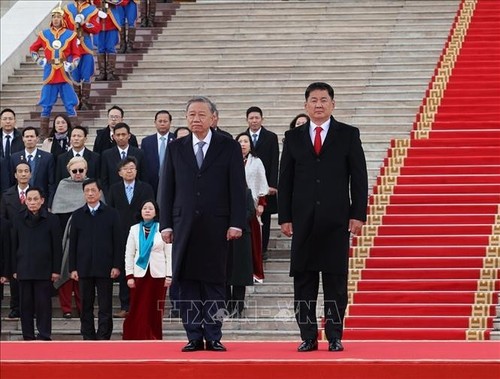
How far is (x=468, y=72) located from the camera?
20547mm

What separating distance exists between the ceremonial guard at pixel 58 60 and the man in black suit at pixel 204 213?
336 inches

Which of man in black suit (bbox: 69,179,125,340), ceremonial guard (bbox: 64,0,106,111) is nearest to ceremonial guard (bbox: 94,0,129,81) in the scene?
ceremonial guard (bbox: 64,0,106,111)

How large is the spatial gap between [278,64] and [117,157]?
6.04 metres

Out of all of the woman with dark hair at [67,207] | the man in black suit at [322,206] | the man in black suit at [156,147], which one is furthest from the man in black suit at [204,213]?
the man in black suit at [156,147]

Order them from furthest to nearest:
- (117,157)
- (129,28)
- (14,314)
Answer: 1. (129,28)
2. (117,157)
3. (14,314)

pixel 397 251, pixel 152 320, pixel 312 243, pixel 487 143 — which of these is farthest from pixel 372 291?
pixel 312 243

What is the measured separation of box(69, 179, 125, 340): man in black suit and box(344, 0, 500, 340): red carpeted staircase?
7.36 ft

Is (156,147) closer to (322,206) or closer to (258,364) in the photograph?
(322,206)

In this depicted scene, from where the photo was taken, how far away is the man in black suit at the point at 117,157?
15.9m

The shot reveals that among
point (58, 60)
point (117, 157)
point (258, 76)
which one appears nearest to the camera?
point (117, 157)

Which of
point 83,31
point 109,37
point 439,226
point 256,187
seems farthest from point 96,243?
point 109,37

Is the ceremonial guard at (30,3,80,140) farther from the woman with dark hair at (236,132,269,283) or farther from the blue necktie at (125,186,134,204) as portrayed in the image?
the woman with dark hair at (236,132,269,283)

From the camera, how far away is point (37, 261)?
14.7 m

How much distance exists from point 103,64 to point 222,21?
279 centimetres
